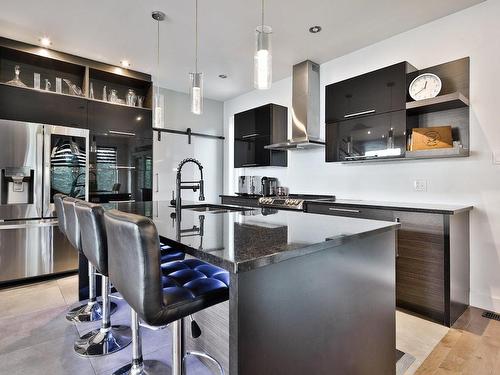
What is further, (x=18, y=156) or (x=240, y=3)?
(x=18, y=156)

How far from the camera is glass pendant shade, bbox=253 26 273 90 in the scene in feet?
5.81

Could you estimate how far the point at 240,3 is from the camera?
255cm

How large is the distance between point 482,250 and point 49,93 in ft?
16.1

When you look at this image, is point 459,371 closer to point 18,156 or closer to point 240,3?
point 240,3

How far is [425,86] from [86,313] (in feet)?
12.1

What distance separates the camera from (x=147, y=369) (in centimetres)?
166

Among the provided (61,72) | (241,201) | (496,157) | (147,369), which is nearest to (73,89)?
(61,72)

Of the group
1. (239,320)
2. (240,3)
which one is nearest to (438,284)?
(239,320)

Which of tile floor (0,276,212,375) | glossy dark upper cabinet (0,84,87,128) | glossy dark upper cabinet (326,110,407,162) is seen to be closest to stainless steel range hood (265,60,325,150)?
glossy dark upper cabinet (326,110,407,162)

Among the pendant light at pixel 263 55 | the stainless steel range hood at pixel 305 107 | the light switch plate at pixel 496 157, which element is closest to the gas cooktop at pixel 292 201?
the stainless steel range hood at pixel 305 107

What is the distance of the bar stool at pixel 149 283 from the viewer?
88 centimetres

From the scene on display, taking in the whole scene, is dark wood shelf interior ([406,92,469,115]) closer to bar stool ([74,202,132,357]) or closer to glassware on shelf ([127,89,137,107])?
bar stool ([74,202,132,357])

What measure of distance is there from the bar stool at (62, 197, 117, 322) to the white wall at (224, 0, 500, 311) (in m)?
2.93

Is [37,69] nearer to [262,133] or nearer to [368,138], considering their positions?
[262,133]
